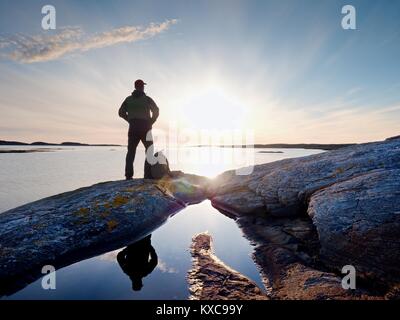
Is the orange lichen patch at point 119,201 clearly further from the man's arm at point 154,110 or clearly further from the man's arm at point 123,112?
the man's arm at point 154,110

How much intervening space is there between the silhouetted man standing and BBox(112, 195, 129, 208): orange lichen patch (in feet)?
11.1

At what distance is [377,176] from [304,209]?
2.59 m

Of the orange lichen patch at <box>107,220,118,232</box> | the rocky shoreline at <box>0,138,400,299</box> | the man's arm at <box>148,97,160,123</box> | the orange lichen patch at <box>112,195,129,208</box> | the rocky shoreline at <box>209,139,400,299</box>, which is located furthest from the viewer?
the man's arm at <box>148,97,160,123</box>

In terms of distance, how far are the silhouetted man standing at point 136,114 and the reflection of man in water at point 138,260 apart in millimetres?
5756

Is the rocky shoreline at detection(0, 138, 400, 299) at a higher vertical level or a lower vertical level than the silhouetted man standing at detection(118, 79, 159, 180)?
lower

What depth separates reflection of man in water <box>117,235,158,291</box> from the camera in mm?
5770

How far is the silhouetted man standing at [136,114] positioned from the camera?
480 inches

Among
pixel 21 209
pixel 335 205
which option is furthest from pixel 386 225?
pixel 21 209

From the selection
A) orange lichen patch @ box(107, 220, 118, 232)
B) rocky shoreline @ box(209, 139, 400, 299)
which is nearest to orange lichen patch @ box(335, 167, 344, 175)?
rocky shoreline @ box(209, 139, 400, 299)

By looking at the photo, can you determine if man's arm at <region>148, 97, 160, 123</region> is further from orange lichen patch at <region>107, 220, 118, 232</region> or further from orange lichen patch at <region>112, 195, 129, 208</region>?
orange lichen patch at <region>107, 220, 118, 232</region>

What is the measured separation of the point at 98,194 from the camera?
9586 mm

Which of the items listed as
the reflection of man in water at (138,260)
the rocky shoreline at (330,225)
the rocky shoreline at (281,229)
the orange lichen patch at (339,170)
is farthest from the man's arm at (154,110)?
the orange lichen patch at (339,170)
